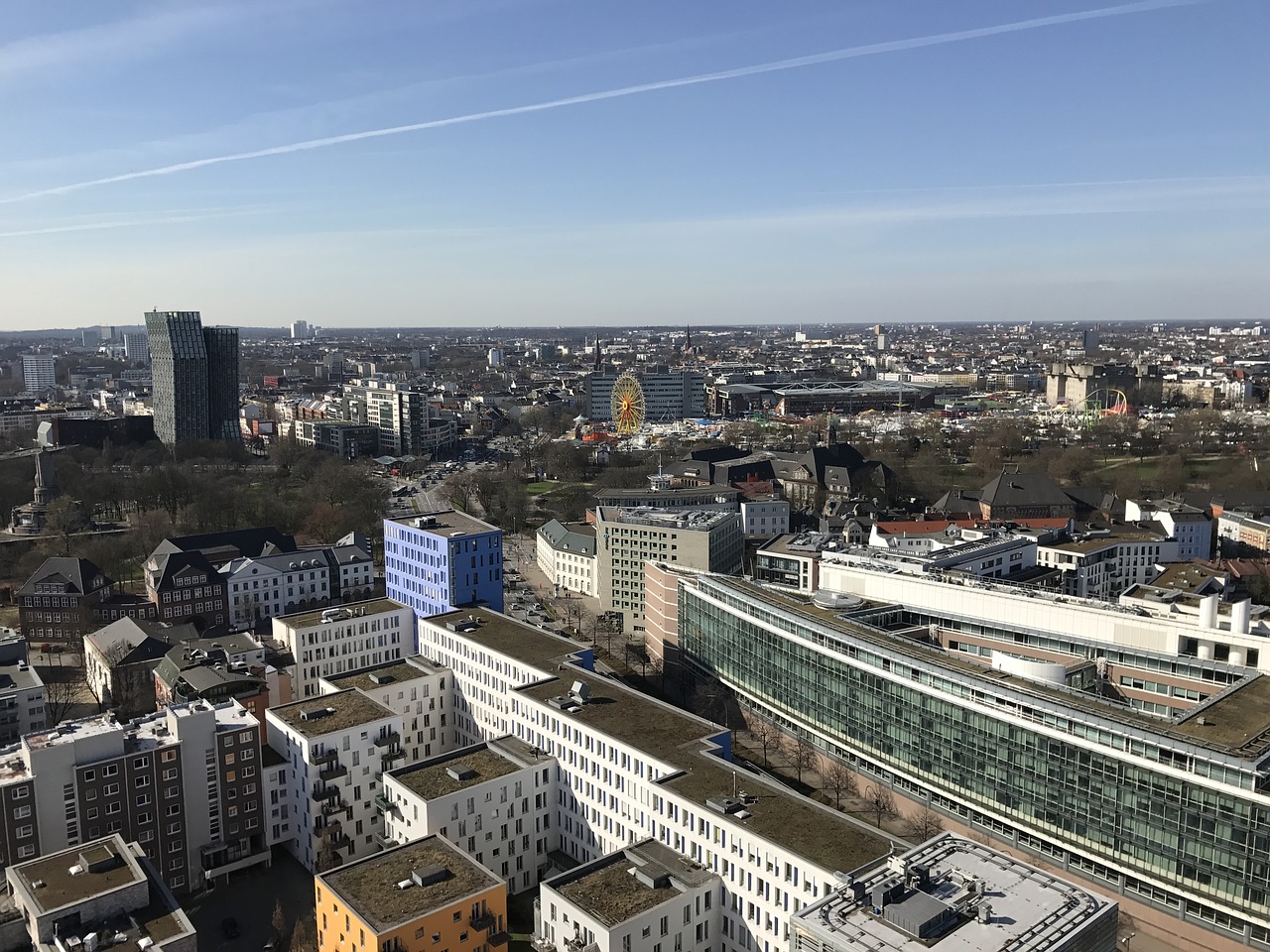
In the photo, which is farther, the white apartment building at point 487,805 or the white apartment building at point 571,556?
the white apartment building at point 571,556

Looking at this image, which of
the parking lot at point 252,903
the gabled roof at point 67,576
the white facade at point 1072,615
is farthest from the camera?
the gabled roof at point 67,576

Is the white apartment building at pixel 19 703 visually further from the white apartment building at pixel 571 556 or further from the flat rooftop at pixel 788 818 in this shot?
the white apartment building at pixel 571 556

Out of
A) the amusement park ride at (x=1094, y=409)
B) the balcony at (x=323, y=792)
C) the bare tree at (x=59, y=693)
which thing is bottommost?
the bare tree at (x=59, y=693)

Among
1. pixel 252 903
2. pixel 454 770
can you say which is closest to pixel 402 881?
pixel 454 770

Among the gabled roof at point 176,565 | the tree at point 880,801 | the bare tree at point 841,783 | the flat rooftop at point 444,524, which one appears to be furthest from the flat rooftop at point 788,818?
the gabled roof at point 176,565

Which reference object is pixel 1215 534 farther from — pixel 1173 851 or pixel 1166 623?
pixel 1173 851

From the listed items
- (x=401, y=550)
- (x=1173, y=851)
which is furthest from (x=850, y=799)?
(x=401, y=550)

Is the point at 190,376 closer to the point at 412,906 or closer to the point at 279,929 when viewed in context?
the point at 279,929

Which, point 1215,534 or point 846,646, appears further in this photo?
point 1215,534

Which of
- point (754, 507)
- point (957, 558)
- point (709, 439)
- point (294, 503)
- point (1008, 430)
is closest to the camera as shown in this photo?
point (957, 558)
